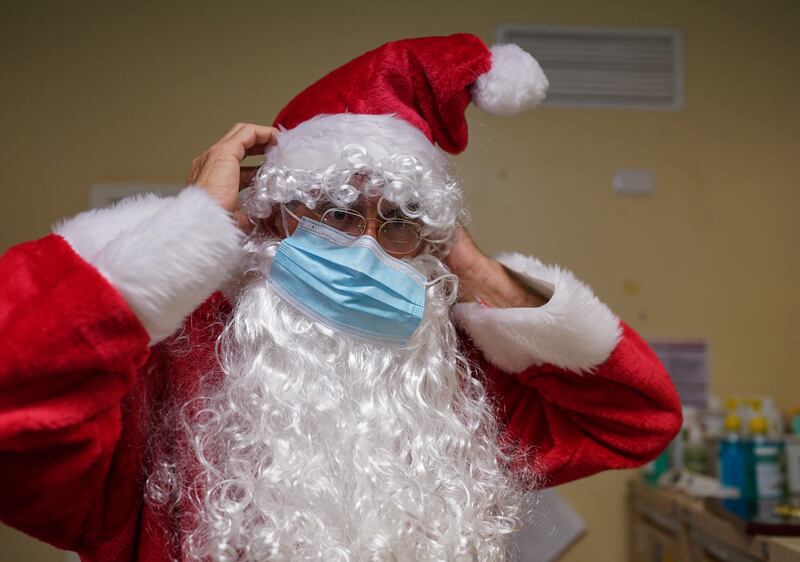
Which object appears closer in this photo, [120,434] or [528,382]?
[120,434]

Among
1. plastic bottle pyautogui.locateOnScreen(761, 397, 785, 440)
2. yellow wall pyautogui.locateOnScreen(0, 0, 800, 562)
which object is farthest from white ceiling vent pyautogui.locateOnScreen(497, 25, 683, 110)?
plastic bottle pyautogui.locateOnScreen(761, 397, 785, 440)

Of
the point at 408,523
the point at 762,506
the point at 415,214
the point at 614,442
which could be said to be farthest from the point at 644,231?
the point at 408,523

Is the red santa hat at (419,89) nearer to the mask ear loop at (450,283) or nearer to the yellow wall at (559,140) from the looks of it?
the mask ear loop at (450,283)

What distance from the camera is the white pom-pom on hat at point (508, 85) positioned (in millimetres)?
1183

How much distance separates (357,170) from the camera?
43.2 inches

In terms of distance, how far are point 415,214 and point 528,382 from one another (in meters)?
0.36

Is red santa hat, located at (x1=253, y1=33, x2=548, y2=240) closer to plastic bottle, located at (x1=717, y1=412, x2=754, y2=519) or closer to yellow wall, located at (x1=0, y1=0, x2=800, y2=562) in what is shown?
yellow wall, located at (x1=0, y1=0, x2=800, y2=562)

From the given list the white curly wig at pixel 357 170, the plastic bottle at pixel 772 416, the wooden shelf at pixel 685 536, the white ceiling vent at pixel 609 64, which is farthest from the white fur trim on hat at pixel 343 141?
the plastic bottle at pixel 772 416

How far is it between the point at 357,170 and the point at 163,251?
0.35 meters

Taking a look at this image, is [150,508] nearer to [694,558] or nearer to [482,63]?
[482,63]

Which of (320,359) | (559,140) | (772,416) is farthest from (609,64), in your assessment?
(320,359)

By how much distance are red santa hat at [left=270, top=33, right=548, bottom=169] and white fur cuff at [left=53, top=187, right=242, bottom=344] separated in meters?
0.27

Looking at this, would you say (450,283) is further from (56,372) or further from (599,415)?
(56,372)

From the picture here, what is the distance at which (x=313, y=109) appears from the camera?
1.21 meters
